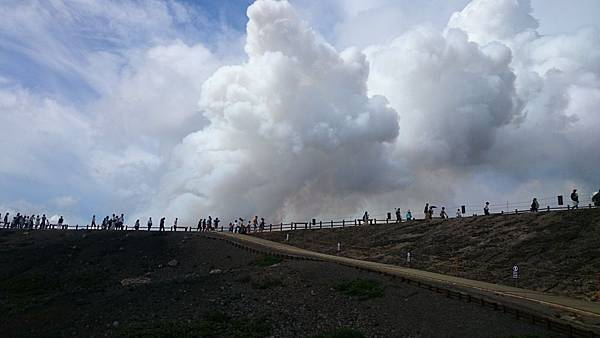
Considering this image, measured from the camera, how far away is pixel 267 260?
37.3 meters

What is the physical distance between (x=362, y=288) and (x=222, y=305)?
7344mm

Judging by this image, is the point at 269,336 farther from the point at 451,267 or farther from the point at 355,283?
the point at 451,267

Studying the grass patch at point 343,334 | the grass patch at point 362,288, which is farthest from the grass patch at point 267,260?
the grass patch at point 343,334

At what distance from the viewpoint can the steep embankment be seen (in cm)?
2972

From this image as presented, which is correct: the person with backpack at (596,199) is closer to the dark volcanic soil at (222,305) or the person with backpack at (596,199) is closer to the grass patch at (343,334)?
the dark volcanic soil at (222,305)

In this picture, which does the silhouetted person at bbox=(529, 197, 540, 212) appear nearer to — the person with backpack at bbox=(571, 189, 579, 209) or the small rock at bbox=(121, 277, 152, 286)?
the person with backpack at bbox=(571, 189, 579, 209)

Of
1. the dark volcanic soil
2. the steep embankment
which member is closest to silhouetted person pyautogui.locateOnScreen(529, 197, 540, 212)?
the steep embankment

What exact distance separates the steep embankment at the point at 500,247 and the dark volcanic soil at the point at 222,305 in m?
10.3

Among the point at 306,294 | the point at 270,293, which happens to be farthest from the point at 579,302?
the point at 270,293

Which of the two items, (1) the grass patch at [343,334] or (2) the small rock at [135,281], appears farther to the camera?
(2) the small rock at [135,281]

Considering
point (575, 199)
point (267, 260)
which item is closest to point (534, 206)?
point (575, 199)

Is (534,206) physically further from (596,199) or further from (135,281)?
(135,281)

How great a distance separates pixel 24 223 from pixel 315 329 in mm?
61122

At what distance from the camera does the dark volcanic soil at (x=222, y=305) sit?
20.1 metres
